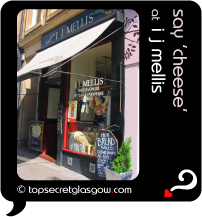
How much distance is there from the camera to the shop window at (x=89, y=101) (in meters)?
5.08

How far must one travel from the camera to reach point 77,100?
5.91 m

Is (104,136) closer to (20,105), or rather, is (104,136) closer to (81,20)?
(81,20)

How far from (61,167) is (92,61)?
136 inches

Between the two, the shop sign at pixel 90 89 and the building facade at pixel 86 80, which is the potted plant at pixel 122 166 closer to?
the building facade at pixel 86 80

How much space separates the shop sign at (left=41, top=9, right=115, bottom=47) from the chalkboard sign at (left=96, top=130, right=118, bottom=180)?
311 centimetres

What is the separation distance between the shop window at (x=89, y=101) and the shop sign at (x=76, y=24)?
774 millimetres

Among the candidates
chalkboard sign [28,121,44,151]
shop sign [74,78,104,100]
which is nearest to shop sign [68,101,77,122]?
shop sign [74,78,104,100]

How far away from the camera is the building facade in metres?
4.29
